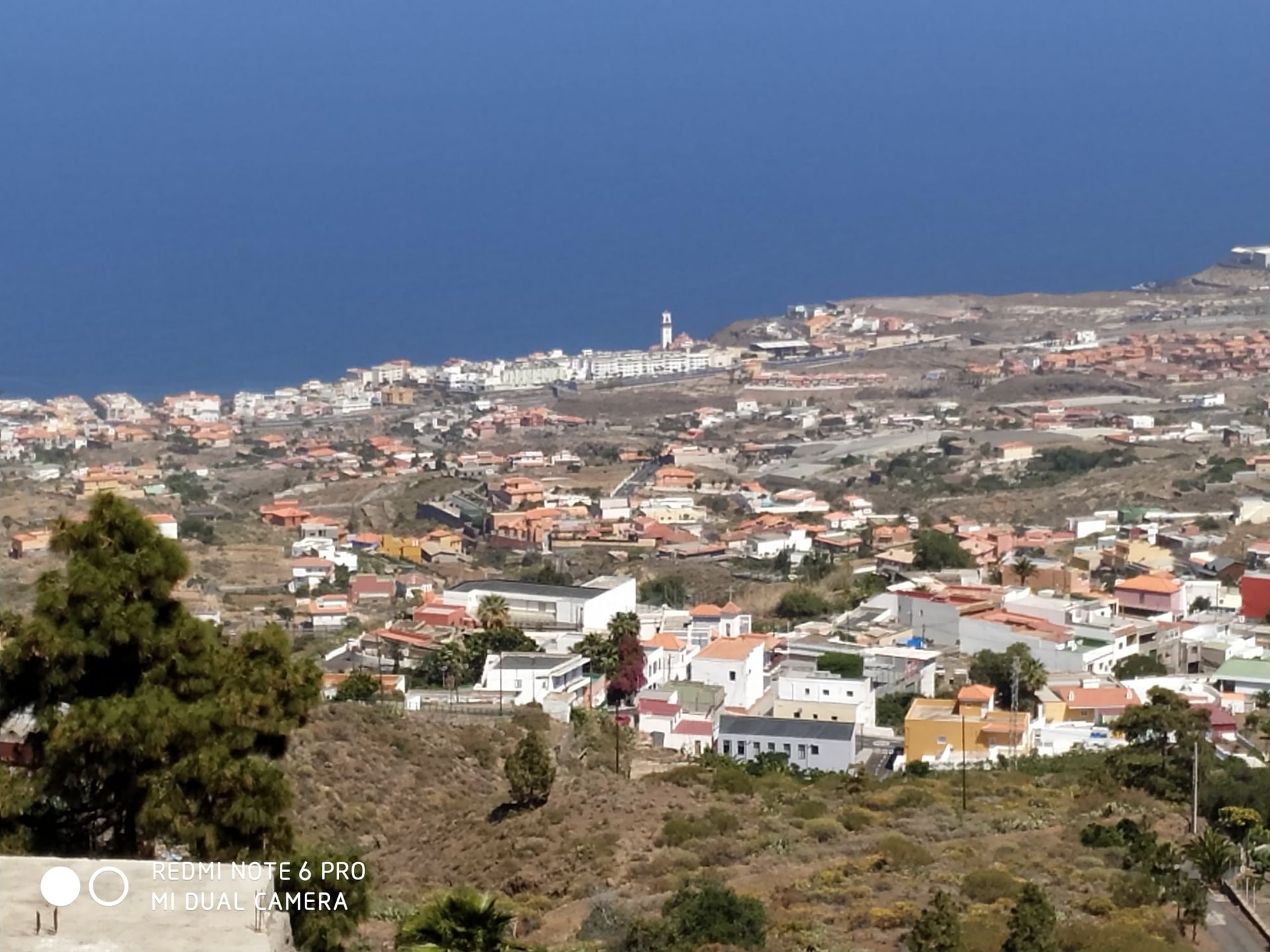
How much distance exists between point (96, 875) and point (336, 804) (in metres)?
8.57

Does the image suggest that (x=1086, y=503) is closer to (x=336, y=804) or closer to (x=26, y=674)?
(x=336, y=804)

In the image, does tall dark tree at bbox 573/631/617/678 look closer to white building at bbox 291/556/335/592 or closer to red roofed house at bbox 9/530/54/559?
white building at bbox 291/556/335/592

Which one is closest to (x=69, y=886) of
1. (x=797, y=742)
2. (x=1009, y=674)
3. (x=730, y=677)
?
(x=797, y=742)

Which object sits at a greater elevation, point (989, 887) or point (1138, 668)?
point (1138, 668)

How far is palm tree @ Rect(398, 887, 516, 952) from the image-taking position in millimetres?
6035

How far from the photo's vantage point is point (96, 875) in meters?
4.70

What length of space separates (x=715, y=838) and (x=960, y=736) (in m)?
6.45

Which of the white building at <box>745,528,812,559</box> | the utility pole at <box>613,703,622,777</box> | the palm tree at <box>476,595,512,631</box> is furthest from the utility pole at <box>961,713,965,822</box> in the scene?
the white building at <box>745,528,812,559</box>

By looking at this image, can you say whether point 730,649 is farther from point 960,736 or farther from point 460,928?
point 460,928

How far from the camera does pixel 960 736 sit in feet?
60.4

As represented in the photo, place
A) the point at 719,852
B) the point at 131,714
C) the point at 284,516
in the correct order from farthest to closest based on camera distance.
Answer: the point at 284,516, the point at 719,852, the point at 131,714

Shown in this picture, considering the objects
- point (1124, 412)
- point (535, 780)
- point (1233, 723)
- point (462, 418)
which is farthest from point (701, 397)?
point (535, 780)

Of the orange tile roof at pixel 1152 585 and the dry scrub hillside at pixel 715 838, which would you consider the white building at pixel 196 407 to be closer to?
the orange tile roof at pixel 1152 585

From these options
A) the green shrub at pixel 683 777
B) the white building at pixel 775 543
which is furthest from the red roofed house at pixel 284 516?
the green shrub at pixel 683 777
